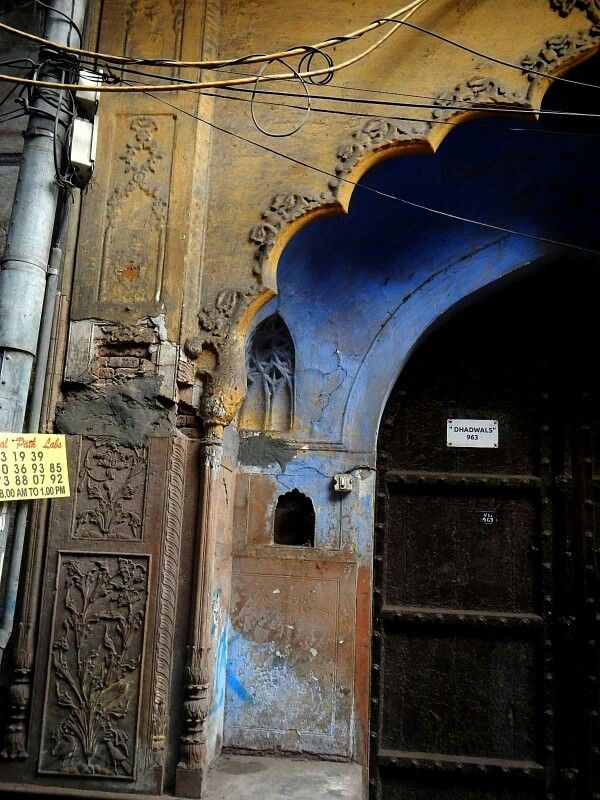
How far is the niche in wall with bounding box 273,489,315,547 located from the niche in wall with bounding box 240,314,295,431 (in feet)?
1.38

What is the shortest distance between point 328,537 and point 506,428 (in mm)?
1345

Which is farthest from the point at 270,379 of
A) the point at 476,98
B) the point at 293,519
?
the point at 476,98

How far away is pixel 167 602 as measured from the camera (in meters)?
3.56

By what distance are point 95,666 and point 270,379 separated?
1932 mm

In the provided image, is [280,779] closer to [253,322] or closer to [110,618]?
[110,618]

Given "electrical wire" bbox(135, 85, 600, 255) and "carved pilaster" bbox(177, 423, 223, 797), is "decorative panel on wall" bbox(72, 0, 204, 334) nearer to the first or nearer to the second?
"electrical wire" bbox(135, 85, 600, 255)

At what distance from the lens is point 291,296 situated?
469 centimetres

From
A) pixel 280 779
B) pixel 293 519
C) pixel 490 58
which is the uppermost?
Answer: pixel 490 58

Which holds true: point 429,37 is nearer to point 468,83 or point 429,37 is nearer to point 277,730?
point 468,83

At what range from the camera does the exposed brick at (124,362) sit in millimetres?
3750

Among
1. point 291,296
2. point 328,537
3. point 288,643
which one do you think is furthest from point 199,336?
point 288,643

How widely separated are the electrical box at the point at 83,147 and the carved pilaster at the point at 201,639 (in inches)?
52.2

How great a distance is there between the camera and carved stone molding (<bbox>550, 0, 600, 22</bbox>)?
3941 millimetres

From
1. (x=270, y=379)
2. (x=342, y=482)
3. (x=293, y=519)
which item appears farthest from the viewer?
(x=270, y=379)
